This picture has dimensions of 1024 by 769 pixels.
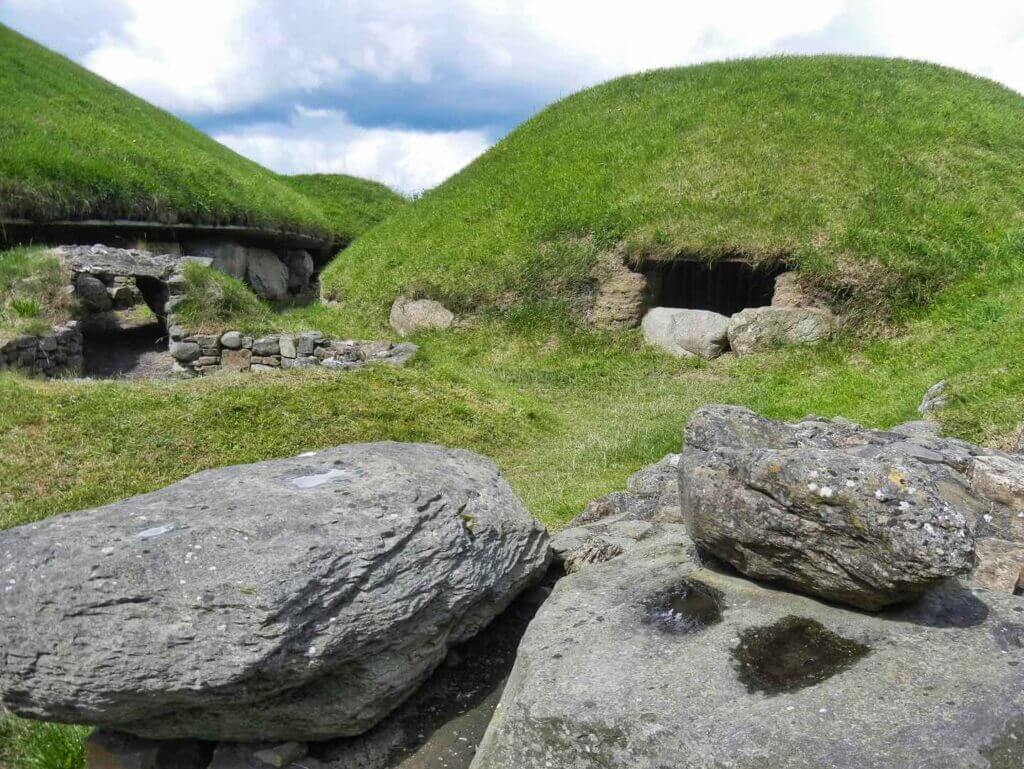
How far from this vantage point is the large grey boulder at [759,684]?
2.83 metres

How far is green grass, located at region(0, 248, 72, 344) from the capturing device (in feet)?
46.9

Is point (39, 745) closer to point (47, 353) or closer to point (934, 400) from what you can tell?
point (934, 400)

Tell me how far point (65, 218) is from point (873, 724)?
1989cm

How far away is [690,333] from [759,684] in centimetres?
1441

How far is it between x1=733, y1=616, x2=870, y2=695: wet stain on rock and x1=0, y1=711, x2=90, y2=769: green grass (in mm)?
3265

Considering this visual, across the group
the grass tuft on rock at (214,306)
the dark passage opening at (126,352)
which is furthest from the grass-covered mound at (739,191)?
the dark passage opening at (126,352)

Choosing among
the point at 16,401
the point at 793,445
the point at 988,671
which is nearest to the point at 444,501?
the point at 793,445

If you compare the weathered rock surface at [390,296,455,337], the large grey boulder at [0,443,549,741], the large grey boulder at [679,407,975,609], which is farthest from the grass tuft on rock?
the large grey boulder at [679,407,975,609]

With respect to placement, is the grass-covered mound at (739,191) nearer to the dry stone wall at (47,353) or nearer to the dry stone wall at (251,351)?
the dry stone wall at (251,351)

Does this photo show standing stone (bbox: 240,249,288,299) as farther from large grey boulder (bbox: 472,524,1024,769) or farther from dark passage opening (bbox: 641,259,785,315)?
large grey boulder (bbox: 472,524,1024,769)

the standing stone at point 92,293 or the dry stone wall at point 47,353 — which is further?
the standing stone at point 92,293

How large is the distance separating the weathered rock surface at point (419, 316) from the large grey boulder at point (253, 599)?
1515 centimetres

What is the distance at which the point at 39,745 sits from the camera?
4.30 meters

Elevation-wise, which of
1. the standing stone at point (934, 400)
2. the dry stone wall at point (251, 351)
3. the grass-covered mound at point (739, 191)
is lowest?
the dry stone wall at point (251, 351)
